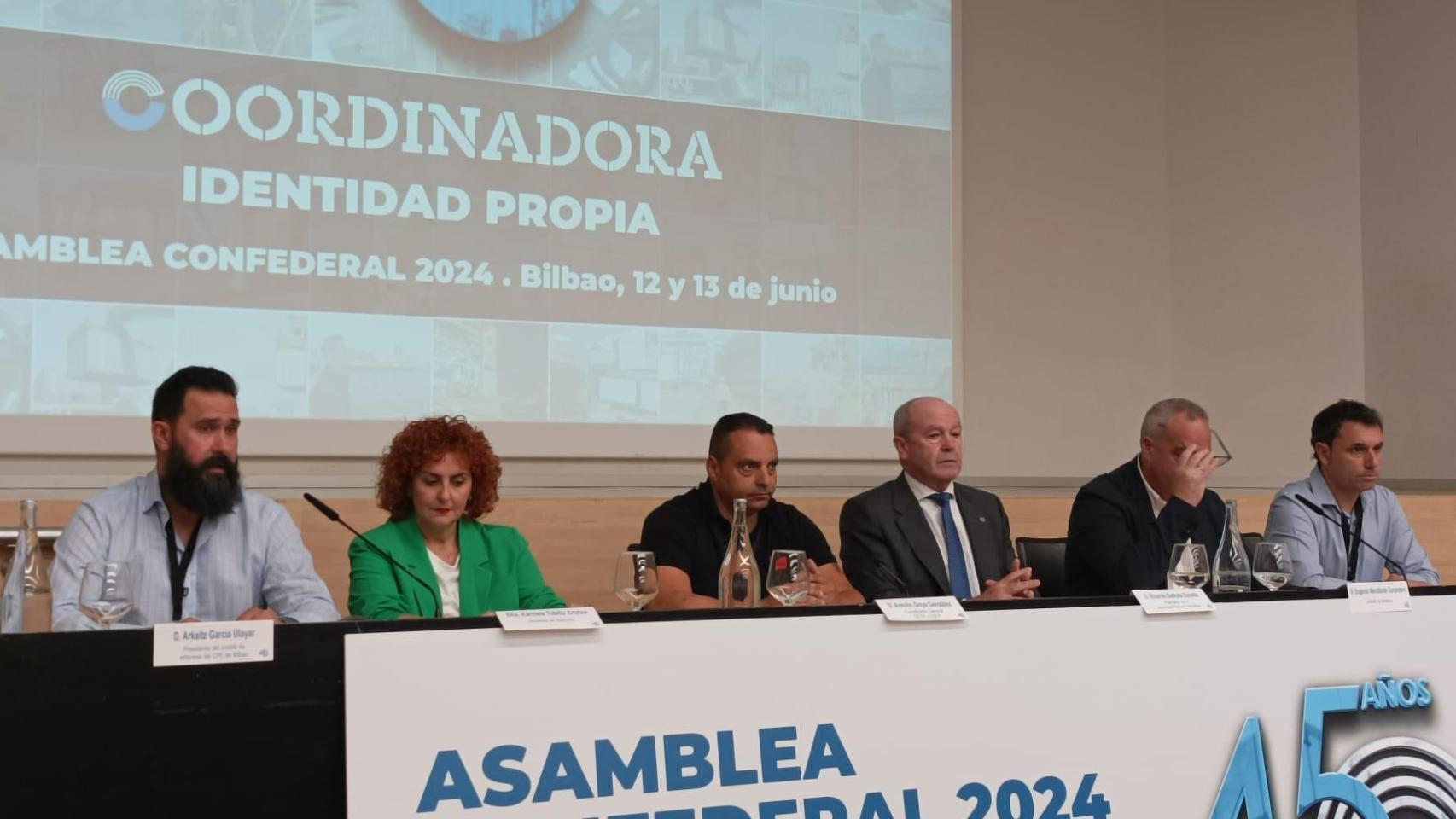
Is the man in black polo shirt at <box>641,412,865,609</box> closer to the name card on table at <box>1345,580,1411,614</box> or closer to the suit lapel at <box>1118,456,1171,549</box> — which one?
the suit lapel at <box>1118,456,1171,549</box>

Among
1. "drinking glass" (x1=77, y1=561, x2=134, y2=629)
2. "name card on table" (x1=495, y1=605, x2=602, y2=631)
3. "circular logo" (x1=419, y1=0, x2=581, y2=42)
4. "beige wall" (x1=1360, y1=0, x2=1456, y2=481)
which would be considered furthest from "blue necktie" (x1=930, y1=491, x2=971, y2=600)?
"beige wall" (x1=1360, y1=0, x2=1456, y2=481)

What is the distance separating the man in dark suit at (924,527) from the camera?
3111 millimetres

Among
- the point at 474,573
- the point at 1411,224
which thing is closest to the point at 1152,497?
the point at 474,573

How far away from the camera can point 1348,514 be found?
3.59 m

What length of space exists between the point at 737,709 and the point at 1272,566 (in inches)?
48.4

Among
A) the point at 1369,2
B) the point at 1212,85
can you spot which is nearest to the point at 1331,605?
the point at 1212,85

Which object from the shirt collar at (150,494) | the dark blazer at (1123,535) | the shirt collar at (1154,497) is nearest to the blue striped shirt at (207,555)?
the shirt collar at (150,494)

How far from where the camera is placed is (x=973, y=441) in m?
5.46

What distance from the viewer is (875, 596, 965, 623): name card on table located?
82.2 inches

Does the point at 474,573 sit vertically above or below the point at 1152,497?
below

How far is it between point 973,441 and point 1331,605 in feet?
9.96

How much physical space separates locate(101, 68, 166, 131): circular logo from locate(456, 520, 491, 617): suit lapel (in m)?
2.09

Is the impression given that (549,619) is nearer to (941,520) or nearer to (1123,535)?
(941,520)

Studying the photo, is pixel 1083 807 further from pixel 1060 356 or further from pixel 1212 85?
pixel 1212 85
